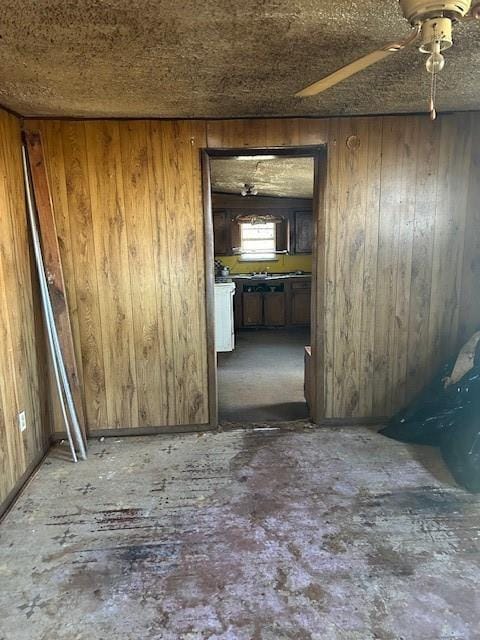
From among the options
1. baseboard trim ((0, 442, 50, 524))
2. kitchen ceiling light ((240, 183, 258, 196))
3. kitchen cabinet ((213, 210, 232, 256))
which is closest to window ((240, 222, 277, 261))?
kitchen cabinet ((213, 210, 232, 256))

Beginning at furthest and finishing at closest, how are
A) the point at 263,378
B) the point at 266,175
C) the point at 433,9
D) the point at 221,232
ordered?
1. the point at 221,232
2. the point at 266,175
3. the point at 263,378
4. the point at 433,9

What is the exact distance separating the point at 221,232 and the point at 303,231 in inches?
55.4

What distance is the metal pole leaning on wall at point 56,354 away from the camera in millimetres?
3092

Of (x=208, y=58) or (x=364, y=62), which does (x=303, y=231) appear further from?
(x=364, y=62)

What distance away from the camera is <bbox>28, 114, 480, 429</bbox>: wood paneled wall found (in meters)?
3.23

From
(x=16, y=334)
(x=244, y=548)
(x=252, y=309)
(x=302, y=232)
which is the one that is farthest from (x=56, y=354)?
(x=302, y=232)

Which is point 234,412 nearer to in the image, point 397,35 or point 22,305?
point 22,305

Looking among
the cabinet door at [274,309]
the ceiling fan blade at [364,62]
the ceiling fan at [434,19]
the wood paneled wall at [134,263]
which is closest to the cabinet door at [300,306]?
the cabinet door at [274,309]

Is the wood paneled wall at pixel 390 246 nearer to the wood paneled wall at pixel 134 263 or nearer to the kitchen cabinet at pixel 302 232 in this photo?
the wood paneled wall at pixel 134 263

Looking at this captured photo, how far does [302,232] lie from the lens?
26.2ft

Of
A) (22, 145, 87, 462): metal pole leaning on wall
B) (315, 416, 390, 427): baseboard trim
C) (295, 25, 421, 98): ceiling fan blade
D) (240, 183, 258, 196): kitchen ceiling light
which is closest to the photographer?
(295, 25, 421, 98): ceiling fan blade

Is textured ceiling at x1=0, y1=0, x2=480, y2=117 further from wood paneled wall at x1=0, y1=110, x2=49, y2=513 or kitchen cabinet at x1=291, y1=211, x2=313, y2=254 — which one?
kitchen cabinet at x1=291, y1=211, x2=313, y2=254

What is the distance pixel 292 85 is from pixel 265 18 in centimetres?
84

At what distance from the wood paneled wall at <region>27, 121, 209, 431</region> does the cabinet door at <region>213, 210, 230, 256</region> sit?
446cm
